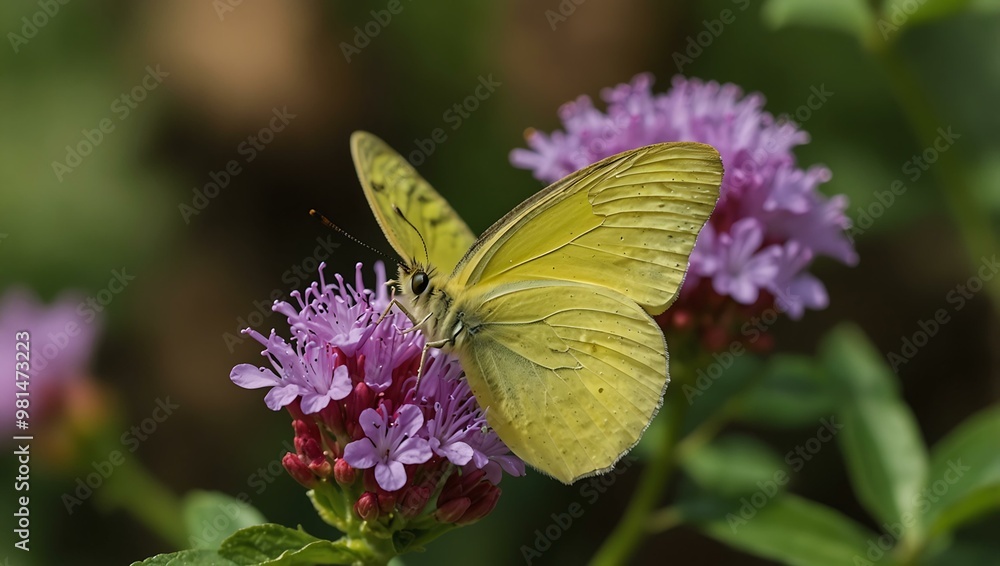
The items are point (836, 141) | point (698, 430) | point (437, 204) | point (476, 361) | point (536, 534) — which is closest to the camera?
point (476, 361)

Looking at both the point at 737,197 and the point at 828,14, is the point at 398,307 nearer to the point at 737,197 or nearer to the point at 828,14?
the point at 737,197

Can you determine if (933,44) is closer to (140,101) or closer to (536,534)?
(536,534)

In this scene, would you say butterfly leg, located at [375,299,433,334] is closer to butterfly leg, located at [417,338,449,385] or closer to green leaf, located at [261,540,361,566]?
butterfly leg, located at [417,338,449,385]

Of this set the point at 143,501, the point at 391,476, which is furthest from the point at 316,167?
the point at 391,476

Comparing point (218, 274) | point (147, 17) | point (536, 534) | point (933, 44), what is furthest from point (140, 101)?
point (933, 44)

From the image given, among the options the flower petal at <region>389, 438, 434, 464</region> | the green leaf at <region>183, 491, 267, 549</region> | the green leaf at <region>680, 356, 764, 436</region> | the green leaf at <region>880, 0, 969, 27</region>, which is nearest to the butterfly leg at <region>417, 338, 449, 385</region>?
the flower petal at <region>389, 438, 434, 464</region>
